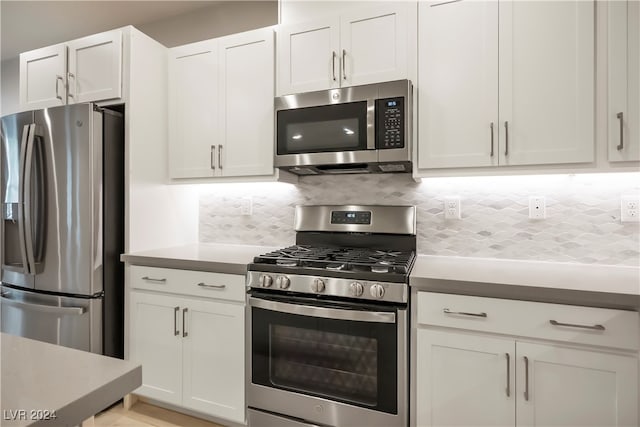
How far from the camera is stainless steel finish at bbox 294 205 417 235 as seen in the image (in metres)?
2.14

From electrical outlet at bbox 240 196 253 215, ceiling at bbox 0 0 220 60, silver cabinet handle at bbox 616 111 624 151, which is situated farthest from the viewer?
ceiling at bbox 0 0 220 60

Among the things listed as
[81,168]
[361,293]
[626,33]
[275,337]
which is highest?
[626,33]

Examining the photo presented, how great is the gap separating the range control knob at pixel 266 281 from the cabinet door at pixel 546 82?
1.27m

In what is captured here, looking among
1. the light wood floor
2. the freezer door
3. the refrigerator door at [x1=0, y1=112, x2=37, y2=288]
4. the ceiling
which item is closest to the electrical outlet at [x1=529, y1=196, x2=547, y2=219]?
the light wood floor

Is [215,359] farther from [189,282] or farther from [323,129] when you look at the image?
[323,129]

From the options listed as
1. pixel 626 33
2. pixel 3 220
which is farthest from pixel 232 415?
pixel 626 33

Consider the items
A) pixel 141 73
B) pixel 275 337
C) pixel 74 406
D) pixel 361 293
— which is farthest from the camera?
pixel 141 73

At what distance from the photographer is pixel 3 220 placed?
7.59 feet

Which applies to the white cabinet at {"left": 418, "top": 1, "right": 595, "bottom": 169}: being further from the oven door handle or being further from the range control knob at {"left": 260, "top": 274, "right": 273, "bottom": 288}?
the range control knob at {"left": 260, "top": 274, "right": 273, "bottom": 288}

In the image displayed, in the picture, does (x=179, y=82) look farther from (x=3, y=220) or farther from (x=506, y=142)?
(x=506, y=142)

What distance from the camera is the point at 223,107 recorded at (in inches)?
90.7

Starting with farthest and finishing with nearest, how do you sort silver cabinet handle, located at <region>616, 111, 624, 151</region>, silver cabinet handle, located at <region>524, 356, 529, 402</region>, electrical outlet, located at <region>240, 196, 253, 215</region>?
electrical outlet, located at <region>240, 196, 253, 215</region> < silver cabinet handle, located at <region>616, 111, 624, 151</region> < silver cabinet handle, located at <region>524, 356, 529, 402</region>

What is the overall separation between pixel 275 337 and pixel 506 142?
4.87 ft

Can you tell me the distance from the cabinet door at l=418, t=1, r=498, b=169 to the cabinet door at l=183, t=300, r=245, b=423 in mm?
1351
